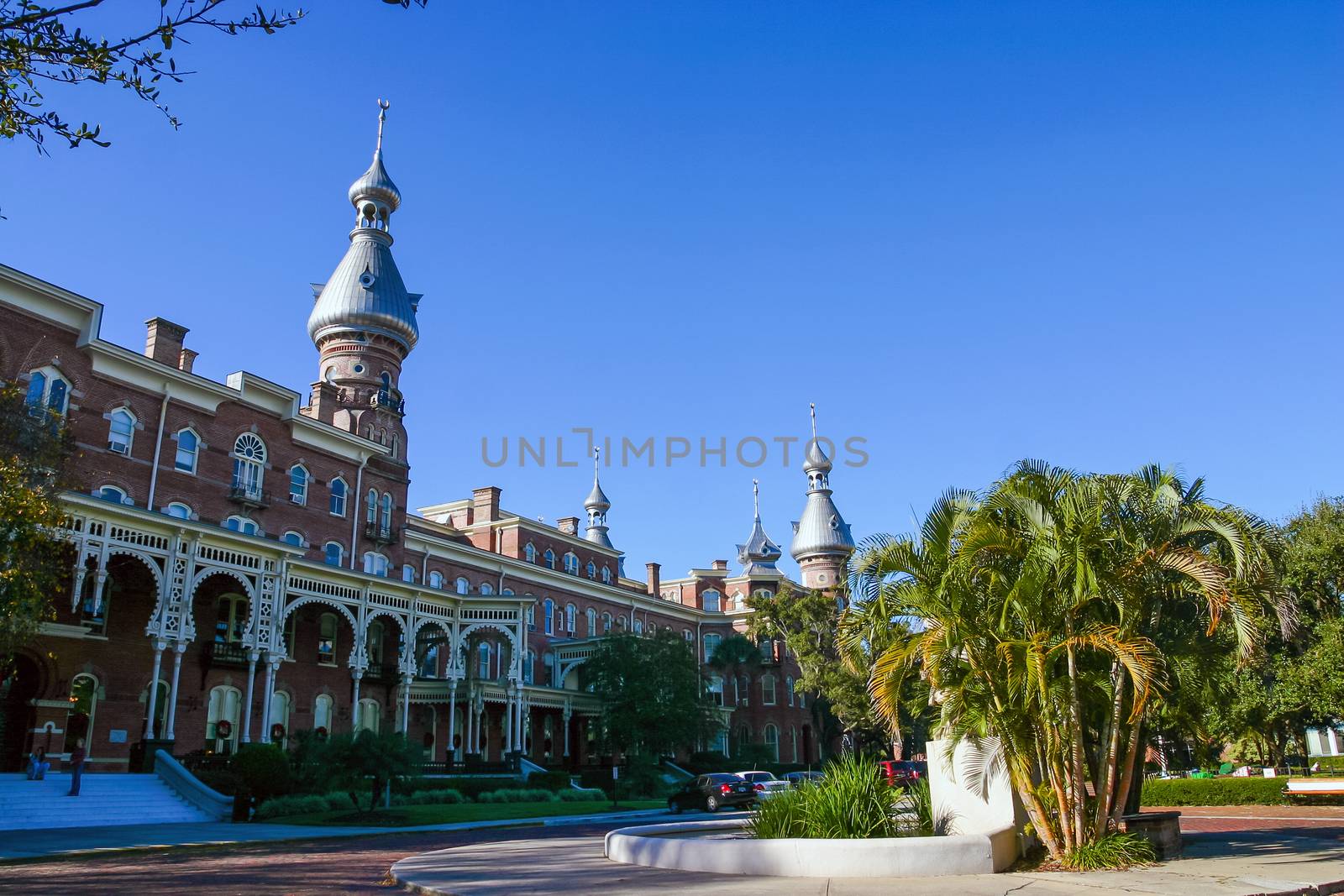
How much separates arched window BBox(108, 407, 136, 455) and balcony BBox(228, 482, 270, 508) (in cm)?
405

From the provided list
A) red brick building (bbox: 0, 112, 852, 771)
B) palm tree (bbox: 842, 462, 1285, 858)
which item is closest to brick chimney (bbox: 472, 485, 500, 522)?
red brick building (bbox: 0, 112, 852, 771)

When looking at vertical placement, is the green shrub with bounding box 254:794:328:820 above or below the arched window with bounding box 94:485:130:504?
below

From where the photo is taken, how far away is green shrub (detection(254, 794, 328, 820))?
25.7 metres

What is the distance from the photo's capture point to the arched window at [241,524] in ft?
117

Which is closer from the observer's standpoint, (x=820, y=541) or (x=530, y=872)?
(x=530, y=872)

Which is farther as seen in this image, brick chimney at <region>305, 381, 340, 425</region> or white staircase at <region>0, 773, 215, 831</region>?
brick chimney at <region>305, 381, 340, 425</region>

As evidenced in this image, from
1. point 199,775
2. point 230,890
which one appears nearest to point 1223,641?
point 230,890

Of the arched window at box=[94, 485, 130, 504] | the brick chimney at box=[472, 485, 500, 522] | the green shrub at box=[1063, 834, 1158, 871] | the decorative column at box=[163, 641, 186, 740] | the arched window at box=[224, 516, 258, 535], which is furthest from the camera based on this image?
the brick chimney at box=[472, 485, 500, 522]

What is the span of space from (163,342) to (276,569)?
374 inches

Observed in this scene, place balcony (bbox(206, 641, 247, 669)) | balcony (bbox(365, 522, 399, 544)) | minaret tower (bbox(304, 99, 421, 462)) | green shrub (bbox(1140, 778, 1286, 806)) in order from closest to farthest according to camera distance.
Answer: green shrub (bbox(1140, 778, 1286, 806)) → balcony (bbox(206, 641, 247, 669)) → balcony (bbox(365, 522, 399, 544)) → minaret tower (bbox(304, 99, 421, 462))

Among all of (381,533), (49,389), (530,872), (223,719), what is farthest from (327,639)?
(530,872)

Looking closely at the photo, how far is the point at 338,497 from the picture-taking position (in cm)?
4116

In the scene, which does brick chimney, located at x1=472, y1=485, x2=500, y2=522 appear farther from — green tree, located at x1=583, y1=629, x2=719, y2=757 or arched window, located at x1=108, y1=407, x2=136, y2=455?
arched window, located at x1=108, y1=407, x2=136, y2=455

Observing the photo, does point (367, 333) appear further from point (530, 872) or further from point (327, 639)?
point (530, 872)
